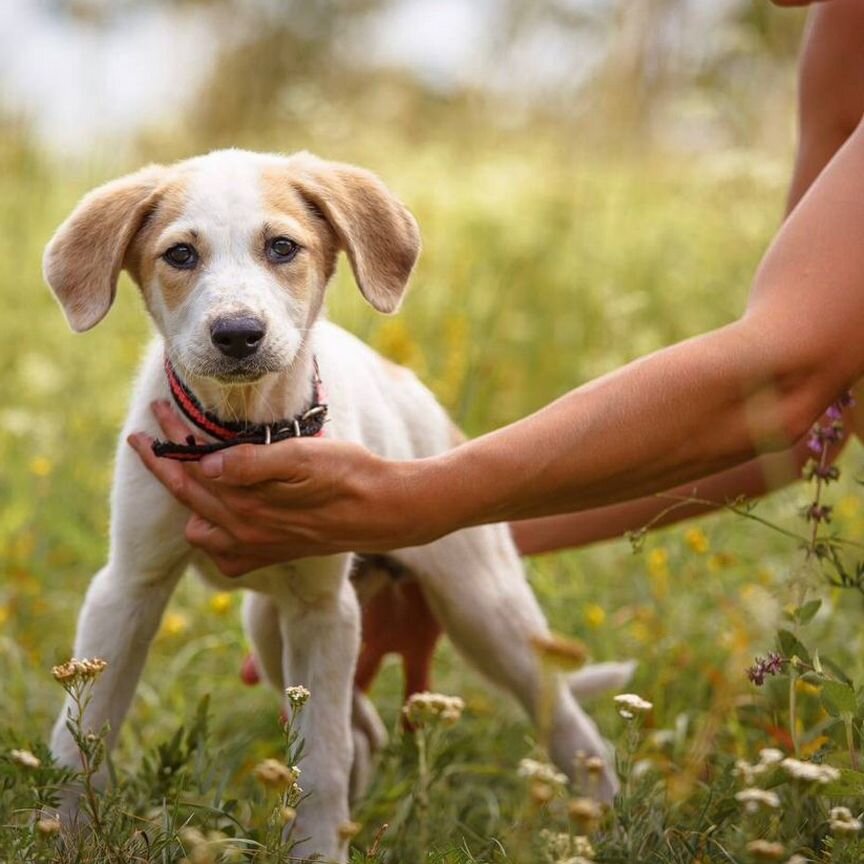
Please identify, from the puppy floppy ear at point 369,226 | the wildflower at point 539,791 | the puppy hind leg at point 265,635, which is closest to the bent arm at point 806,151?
the puppy hind leg at point 265,635

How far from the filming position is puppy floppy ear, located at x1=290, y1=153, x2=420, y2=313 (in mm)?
2680

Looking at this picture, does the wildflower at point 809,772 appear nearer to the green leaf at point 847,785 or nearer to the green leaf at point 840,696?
the green leaf at point 847,785

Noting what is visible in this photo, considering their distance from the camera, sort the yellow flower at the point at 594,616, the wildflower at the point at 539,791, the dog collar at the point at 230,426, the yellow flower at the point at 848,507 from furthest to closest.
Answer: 1. the yellow flower at the point at 848,507
2. the yellow flower at the point at 594,616
3. the dog collar at the point at 230,426
4. the wildflower at the point at 539,791

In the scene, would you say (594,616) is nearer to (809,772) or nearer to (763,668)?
(763,668)

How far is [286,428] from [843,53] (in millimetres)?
1493

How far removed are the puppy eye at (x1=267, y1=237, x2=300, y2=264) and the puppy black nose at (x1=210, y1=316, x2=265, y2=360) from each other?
0.24 m

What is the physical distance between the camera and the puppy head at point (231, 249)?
2.45 metres

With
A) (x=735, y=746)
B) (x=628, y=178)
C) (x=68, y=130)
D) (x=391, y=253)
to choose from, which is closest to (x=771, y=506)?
(x=735, y=746)

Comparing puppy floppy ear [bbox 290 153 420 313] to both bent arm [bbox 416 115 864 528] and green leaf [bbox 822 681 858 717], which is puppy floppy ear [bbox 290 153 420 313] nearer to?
bent arm [bbox 416 115 864 528]

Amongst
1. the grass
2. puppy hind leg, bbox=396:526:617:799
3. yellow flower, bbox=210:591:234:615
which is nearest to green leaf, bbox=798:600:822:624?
the grass

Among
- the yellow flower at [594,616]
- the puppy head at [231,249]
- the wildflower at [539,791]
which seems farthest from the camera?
the yellow flower at [594,616]

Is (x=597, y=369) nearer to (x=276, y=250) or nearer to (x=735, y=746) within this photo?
(x=735, y=746)

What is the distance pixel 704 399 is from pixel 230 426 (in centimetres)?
90

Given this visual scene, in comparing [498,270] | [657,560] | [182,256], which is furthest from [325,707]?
[498,270]
